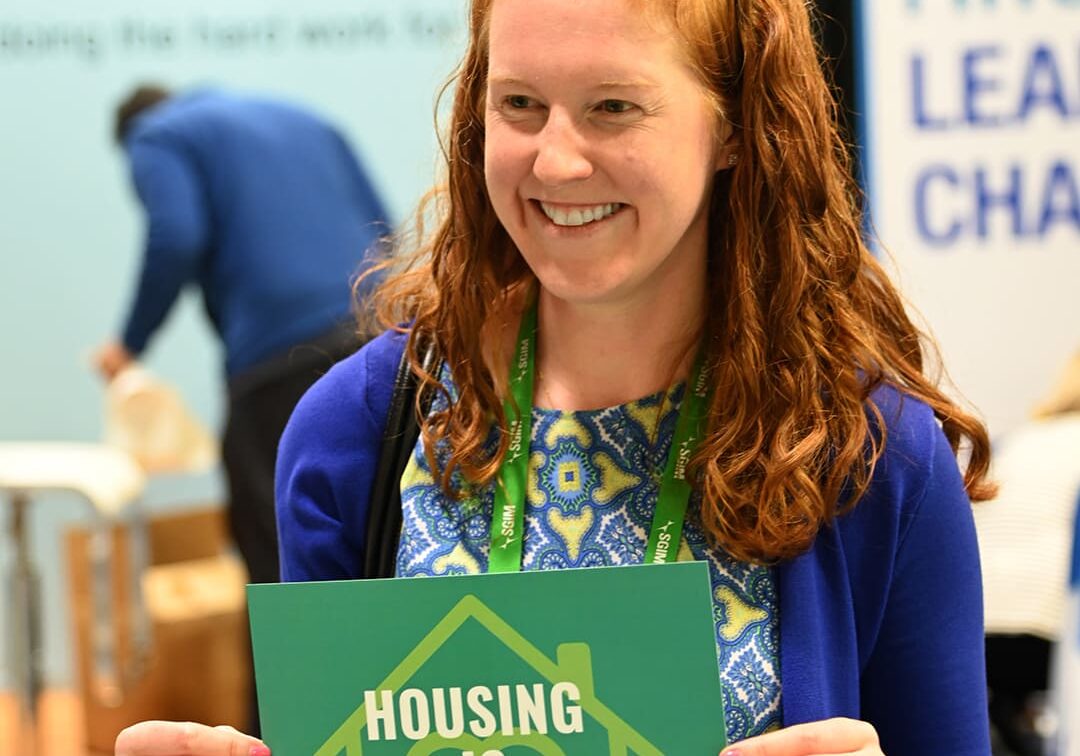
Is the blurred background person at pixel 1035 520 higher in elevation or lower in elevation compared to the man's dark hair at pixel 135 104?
lower

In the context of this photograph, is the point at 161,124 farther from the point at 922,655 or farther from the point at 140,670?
the point at 922,655

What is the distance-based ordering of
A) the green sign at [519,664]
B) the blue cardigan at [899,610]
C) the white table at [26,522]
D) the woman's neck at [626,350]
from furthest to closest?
the white table at [26,522] → the woman's neck at [626,350] → the blue cardigan at [899,610] → the green sign at [519,664]

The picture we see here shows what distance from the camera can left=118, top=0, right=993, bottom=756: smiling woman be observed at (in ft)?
4.17

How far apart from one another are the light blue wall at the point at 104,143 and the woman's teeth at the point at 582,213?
3704 millimetres

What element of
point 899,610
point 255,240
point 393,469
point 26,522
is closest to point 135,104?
point 255,240

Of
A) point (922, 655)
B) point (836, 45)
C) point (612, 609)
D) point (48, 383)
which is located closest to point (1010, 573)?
point (836, 45)

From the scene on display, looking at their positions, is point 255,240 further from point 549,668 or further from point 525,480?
point 549,668

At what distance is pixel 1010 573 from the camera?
3084mm

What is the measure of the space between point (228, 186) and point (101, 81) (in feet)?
4.86

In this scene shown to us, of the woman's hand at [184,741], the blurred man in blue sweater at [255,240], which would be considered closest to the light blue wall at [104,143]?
the blurred man in blue sweater at [255,240]

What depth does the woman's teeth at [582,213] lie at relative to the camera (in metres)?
1.28

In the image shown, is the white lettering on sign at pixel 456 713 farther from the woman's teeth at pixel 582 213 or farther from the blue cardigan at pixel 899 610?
the woman's teeth at pixel 582 213

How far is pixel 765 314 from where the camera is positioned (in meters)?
1.38

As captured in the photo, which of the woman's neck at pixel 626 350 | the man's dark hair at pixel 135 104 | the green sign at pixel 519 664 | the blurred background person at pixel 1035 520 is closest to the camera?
the green sign at pixel 519 664
